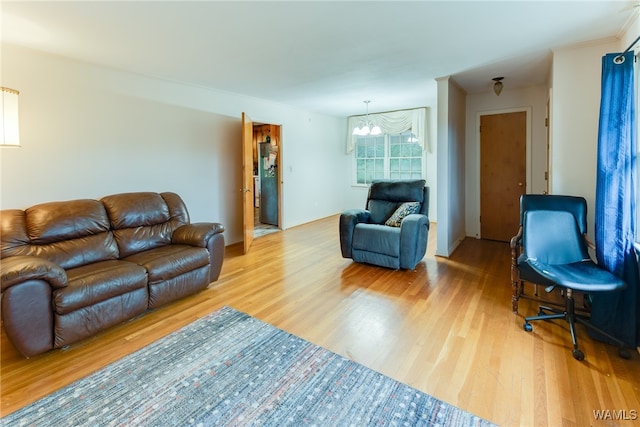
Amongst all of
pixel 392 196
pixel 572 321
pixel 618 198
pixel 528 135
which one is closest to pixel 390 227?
pixel 392 196

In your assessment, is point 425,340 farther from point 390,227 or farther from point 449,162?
point 449,162

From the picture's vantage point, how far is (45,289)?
2.07m

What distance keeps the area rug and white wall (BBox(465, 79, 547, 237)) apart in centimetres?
401

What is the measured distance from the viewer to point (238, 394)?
69.2 inches

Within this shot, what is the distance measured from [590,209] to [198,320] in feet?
12.0

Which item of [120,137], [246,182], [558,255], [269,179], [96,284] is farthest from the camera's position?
[269,179]

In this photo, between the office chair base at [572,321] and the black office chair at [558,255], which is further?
the black office chair at [558,255]

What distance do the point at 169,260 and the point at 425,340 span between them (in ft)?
7.24

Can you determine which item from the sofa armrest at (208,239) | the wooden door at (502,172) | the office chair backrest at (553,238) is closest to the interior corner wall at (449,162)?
the wooden door at (502,172)

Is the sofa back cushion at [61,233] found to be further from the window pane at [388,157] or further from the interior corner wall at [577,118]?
the window pane at [388,157]

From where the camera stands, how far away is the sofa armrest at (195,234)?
10.2 feet

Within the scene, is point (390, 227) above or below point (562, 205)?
below

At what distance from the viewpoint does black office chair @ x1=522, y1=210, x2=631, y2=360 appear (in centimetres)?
219

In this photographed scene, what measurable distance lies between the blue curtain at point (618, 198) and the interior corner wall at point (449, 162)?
1.80 metres
